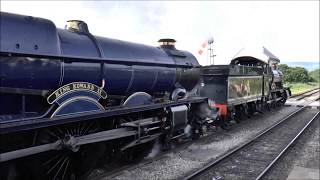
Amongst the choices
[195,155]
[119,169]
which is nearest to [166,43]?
[195,155]

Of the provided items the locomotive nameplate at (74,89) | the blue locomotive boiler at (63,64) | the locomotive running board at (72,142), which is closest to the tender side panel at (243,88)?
the blue locomotive boiler at (63,64)

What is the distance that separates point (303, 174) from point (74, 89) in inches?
213

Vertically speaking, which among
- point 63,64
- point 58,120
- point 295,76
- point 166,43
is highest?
point 166,43

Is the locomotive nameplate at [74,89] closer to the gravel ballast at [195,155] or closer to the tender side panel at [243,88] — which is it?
the gravel ballast at [195,155]

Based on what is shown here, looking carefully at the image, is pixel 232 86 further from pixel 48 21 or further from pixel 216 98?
pixel 48 21

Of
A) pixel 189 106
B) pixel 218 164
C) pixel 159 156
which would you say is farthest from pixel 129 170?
pixel 189 106

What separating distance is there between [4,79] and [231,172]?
5556mm

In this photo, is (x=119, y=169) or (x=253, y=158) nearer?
(x=119, y=169)

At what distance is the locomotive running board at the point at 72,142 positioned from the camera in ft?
17.4

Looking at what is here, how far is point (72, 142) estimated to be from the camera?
20.7 feet

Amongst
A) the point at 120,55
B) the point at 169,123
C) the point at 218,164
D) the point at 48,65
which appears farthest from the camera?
the point at 169,123

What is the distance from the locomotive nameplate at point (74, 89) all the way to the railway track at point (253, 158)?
259 cm

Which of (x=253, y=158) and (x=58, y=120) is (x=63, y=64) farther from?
(x=253, y=158)

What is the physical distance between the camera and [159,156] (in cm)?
963
